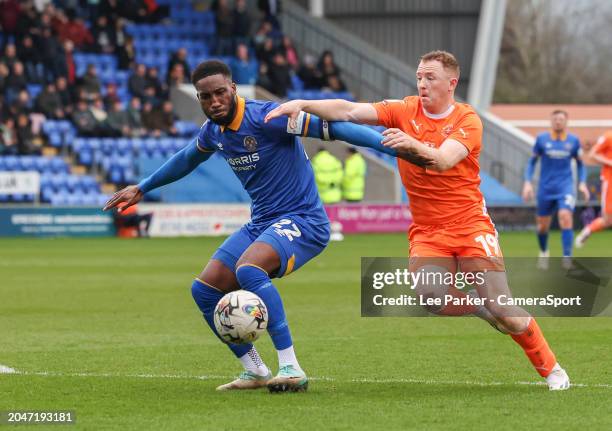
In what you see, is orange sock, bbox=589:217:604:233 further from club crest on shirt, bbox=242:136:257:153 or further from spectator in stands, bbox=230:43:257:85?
spectator in stands, bbox=230:43:257:85

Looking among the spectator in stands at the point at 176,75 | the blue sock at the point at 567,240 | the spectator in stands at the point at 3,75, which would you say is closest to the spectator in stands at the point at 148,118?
the spectator in stands at the point at 176,75

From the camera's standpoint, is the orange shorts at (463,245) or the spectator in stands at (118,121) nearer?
the orange shorts at (463,245)

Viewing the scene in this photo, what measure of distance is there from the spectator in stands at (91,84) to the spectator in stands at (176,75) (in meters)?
2.59

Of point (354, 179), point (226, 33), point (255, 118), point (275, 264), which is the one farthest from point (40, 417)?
point (226, 33)

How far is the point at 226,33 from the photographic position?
3494 centimetres

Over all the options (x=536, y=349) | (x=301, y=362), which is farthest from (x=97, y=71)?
(x=536, y=349)

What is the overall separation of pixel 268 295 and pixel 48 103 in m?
22.7

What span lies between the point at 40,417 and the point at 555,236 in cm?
2354

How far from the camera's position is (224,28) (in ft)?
114

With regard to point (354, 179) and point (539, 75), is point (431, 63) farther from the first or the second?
point (539, 75)

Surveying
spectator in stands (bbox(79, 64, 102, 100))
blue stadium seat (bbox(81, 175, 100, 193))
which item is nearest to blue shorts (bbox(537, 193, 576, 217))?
blue stadium seat (bbox(81, 175, 100, 193))

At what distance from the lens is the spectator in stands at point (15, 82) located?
2917cm

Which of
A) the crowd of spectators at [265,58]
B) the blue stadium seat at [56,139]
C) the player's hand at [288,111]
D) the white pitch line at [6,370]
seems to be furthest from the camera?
the crowd of spectators at [265,58]

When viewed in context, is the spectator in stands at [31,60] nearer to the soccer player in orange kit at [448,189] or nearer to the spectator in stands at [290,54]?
the spectator in stands at [290,54]
